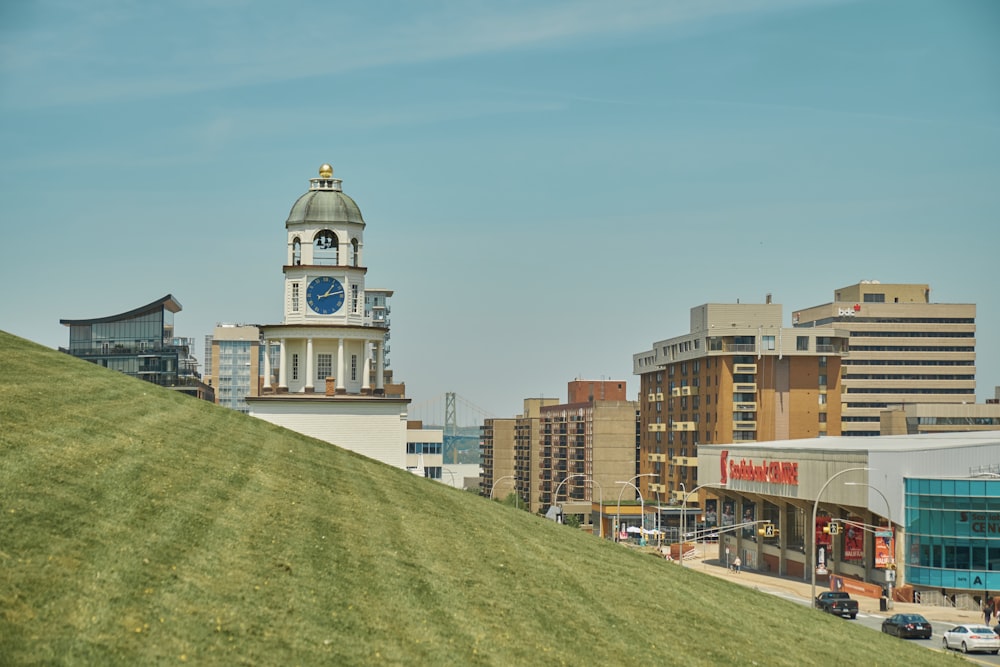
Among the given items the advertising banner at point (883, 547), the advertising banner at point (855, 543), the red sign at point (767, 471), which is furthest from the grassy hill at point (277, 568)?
the red sign at point (767, 471)

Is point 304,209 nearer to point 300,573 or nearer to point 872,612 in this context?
point 300,573

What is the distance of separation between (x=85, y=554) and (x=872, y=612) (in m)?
69.6

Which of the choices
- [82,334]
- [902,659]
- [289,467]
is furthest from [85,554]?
[82,334]

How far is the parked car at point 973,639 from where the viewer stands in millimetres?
58938

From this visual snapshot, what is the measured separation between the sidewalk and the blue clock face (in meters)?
23.8

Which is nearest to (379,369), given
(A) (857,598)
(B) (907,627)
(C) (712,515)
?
(B) (907,627)

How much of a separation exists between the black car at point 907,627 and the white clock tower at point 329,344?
27530mm

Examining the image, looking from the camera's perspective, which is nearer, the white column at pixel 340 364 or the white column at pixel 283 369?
the white column at pixel 340 364

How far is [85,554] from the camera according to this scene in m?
19.9

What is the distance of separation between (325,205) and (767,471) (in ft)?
208

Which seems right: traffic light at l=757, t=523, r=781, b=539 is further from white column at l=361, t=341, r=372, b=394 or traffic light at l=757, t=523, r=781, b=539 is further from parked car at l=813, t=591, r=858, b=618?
white column at l=361, t=341, r=372, b=394

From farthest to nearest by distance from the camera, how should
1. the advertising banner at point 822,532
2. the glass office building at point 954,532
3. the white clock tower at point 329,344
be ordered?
1. the advertising banner at point 822,532
2. the glass office building at point 954,532
3. the white clock tower at point 329,344

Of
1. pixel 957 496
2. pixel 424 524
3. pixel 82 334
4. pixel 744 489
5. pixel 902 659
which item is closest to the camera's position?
pixel 424 524

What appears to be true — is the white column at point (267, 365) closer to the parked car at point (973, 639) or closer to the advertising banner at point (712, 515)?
the parked car at point (973, 639)
